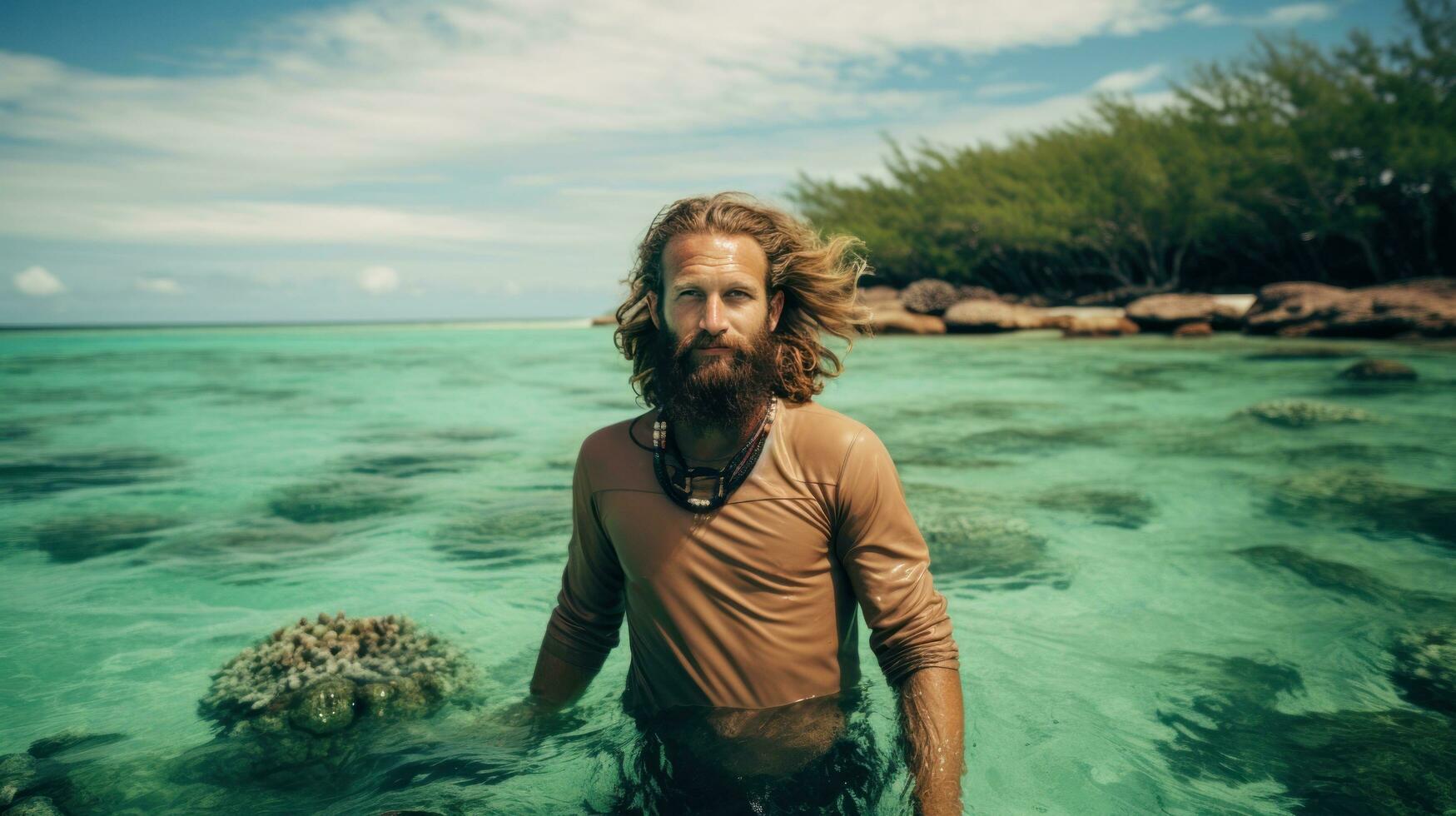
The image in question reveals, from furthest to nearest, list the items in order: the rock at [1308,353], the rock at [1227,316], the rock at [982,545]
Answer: the rock at [1227,316] → the rock at [1308,353] → the rock at [982,545]

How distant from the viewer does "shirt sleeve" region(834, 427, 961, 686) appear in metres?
2.13

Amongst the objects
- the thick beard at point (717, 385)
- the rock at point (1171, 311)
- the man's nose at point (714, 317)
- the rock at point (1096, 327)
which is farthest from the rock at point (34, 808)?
the rock at point (1171, 311)

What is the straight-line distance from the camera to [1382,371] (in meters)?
12.4

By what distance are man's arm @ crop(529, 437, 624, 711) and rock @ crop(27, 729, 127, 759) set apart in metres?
1.79

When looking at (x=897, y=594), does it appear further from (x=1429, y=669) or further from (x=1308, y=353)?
(x=1308, y=353)

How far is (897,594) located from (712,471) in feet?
1.71

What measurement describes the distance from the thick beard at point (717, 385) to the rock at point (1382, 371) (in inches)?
526

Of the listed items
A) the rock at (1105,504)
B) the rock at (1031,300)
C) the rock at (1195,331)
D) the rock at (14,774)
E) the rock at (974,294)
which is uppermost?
the rock at (974,294)

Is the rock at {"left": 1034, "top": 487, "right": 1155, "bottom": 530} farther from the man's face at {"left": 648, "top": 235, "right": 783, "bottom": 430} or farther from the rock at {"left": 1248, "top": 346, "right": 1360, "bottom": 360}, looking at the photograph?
the rock at {"left": 1248, "top": 346, "right": 1360, "bottom": 360}

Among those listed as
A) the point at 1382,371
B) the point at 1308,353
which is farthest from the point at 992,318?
the point at 1382,371

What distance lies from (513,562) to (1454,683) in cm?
452

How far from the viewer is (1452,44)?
75.9 ft

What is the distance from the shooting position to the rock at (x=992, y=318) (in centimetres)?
2645

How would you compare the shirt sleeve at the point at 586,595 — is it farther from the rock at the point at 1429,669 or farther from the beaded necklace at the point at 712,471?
the rock at the point at 1429,669
